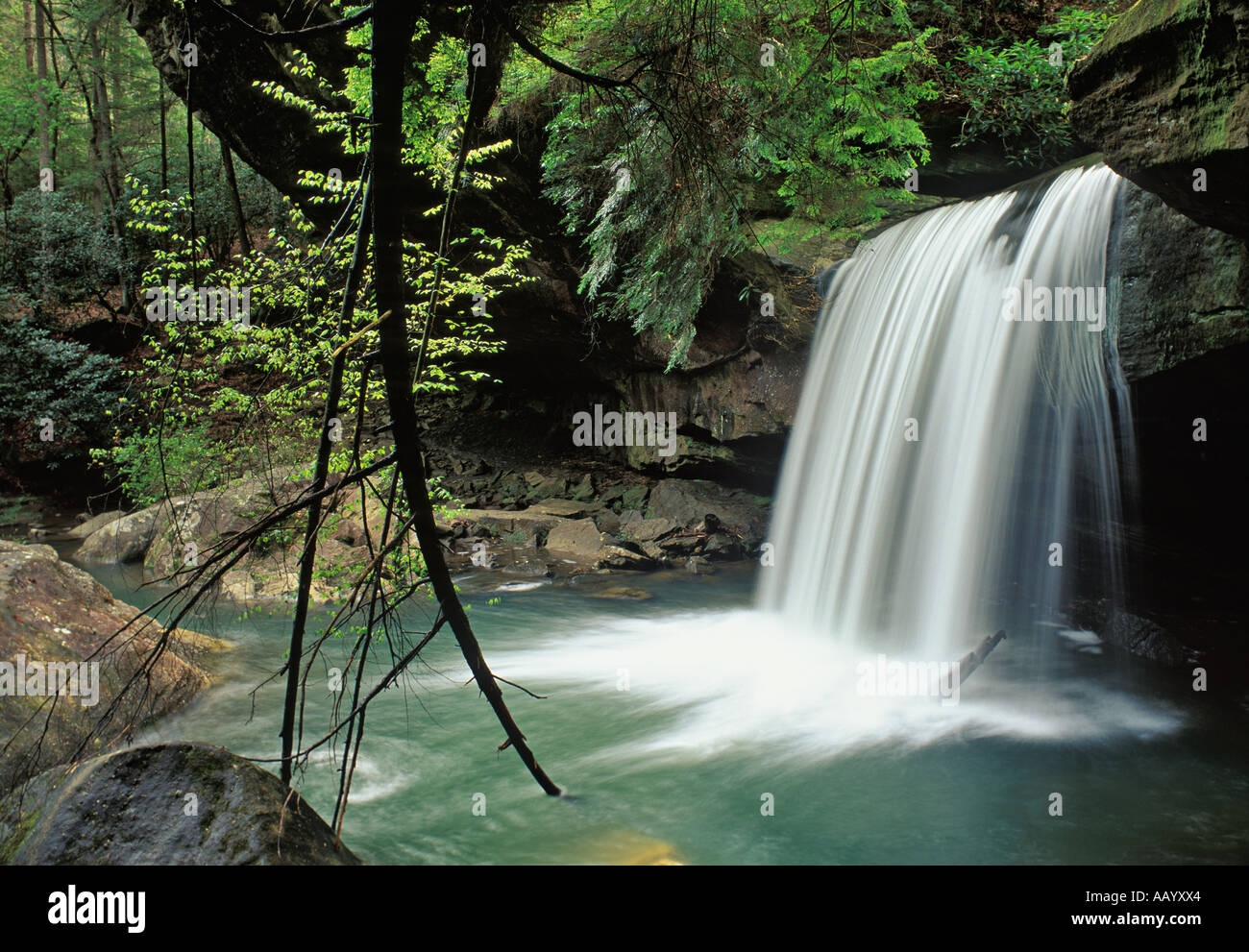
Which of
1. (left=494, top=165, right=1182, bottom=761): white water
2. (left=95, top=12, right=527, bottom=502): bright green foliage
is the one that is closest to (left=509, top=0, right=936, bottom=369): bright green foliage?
(left=95, top=12, right=527, bottom=502): bright green foliage

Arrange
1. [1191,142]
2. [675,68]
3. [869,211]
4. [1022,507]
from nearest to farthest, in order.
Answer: [675,68] < [1191,142] < [1022,507] < [869,211]

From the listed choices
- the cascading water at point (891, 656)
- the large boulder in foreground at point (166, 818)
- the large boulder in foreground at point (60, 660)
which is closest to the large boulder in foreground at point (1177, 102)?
the cascading water at point (891, 656)

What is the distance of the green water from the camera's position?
190 inches

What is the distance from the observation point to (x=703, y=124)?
2.67 metres

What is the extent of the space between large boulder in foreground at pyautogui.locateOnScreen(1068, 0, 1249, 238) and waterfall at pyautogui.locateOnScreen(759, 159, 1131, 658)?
244 centimetres

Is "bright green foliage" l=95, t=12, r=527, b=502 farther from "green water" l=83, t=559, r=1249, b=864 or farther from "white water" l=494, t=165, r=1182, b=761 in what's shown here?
"white water" l=494, t=165, r=1182, b=761

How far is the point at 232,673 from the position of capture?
7.87 metres

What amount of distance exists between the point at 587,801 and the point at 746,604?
6096 millimetres

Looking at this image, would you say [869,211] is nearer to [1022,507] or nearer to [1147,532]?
[1022,507]

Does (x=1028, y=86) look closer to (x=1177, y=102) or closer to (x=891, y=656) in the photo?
(x=1177, y=102)

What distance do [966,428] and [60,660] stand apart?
850cm

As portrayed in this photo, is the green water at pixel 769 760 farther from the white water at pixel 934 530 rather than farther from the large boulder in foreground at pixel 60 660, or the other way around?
the large boulder in foreground at pixel 60 660

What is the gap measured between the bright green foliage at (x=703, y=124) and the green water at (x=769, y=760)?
2.67 m
